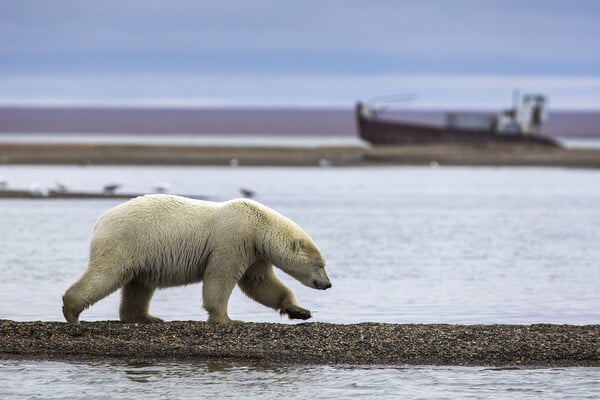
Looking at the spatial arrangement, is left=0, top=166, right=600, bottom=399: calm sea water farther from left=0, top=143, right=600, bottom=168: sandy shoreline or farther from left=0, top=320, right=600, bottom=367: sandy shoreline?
left=0, top=143, right=600, bottom=168: sandy shoreline

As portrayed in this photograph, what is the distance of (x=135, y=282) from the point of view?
1191 cm

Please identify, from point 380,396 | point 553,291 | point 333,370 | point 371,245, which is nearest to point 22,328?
point 333,370

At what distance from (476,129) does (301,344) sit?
263 feet

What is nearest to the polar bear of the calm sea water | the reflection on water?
the calm sea water

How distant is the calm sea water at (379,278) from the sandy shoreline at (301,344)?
317 mm

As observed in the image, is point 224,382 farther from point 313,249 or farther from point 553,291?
point 553,291

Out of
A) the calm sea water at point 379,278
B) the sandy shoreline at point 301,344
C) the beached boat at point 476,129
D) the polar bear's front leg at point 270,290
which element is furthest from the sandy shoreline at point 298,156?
the sandy shoreline at point 301,344

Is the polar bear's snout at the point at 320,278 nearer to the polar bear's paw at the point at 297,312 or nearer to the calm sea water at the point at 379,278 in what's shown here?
the polar bear's paw at the point at 297,312

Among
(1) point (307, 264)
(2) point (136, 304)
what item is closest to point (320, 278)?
(1) point (307, 264)

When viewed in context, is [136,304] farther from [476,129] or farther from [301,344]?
[476,129]

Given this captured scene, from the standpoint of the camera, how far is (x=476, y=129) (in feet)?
293

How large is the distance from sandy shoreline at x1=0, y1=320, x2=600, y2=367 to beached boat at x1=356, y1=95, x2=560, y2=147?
72671 mm

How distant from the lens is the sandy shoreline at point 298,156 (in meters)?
68.1

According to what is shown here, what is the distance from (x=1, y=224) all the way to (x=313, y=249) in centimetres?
1679
